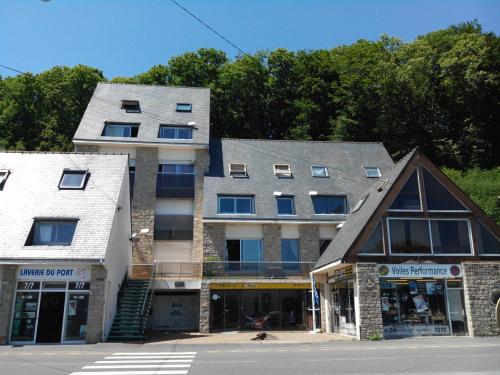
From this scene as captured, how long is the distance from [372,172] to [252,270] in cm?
1104

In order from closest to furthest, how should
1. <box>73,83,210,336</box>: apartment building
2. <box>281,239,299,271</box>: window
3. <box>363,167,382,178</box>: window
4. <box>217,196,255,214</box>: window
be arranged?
1. <box>73,83,210,336</box>: apartment building
2. <box>281,239,299,271</box>: window
3. <box>217,196,255,214</box>: window
4. <box>363,167,382,178</box>: window

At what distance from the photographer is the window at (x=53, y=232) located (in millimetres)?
18922

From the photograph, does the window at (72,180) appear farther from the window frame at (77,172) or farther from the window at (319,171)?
the window at (319,171)

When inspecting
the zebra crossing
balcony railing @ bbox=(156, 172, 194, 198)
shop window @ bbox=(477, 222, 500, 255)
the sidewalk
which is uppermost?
balcony railing @ bbox=(156, 172, 194, 198)

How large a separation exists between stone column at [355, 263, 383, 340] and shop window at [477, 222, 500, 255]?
5.15 m

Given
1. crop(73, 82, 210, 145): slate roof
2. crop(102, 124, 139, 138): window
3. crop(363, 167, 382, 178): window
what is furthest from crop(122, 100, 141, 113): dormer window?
crop(363, 167, 382, 178): window

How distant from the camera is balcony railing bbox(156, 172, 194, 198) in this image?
29.3m

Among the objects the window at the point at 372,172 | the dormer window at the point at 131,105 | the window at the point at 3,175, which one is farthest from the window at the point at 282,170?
the window at the point at 3,175

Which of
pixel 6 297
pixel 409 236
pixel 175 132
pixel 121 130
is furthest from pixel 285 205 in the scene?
pixel 6 297

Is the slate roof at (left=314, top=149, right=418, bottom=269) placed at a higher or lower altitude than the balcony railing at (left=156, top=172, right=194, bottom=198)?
lower

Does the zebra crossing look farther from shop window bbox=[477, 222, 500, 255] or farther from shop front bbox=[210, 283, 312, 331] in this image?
shop window bbox=[477, 222, 500, 255]

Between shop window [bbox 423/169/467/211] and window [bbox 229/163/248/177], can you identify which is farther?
window [bbox 229/163/248/177]

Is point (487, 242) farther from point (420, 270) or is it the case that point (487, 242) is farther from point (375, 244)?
point (375, 244)

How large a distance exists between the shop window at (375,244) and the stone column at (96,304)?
10.6 meters
